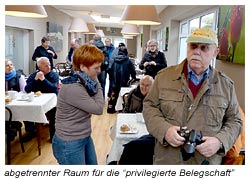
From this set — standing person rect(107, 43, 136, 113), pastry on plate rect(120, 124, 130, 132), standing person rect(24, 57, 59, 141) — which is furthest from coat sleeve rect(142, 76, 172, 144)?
standing person rect(107, 43, 136, 113)

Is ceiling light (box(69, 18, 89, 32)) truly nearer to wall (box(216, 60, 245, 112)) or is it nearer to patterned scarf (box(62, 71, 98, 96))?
wall (box(216, 60, 245, 112))

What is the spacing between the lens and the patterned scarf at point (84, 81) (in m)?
0.95

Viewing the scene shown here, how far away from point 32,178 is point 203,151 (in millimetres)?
475

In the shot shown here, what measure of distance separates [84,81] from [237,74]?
2.23 feet

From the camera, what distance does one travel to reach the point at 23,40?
2820 millimetres

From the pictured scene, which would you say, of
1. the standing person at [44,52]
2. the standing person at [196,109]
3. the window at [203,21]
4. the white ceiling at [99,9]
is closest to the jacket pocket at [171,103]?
the standing person at [196,109]

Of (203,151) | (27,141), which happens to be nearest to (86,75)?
(203,151)

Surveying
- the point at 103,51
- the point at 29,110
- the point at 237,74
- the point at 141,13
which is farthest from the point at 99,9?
the point at 237,74

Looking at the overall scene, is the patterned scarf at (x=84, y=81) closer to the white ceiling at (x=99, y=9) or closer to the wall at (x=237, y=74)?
the white ceiling at (x=99, y=9)

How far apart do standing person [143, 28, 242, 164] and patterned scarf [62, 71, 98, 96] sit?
268 millimetres

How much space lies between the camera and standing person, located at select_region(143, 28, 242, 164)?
721 millimetres

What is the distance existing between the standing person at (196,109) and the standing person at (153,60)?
174 cm
